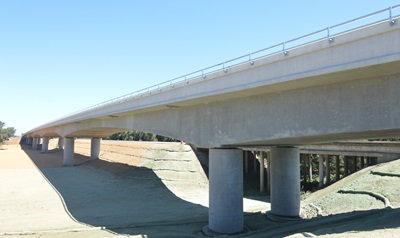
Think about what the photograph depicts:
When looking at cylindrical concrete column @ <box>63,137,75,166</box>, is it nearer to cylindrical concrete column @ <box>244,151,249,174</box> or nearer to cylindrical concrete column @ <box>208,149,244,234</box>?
cylindrical concrete column @ <box>244,151,249,174</box>

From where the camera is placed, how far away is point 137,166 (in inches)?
1673

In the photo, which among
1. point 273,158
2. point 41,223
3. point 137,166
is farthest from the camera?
point 137,166

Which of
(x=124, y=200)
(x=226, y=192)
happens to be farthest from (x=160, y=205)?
(x=226, y=192)

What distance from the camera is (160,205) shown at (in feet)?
85.9

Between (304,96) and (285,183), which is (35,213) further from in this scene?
(304,96)

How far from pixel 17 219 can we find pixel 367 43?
23.4m

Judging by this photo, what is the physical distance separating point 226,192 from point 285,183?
6.66m

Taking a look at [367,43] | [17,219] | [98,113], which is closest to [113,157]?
[98,113]

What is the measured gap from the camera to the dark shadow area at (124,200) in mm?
A: 20766

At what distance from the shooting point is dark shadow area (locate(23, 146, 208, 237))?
20766 millimetres

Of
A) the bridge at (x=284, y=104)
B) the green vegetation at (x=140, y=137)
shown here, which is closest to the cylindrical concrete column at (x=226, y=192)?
the bridge at (x=284, y=104)

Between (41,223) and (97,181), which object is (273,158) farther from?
(97,181)

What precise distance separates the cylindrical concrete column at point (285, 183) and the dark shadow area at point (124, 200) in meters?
5.51

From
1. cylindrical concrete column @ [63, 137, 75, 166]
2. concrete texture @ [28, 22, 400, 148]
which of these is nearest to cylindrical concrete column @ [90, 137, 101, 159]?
cylindrical concrete column @ [63, 137, 75, 166]
